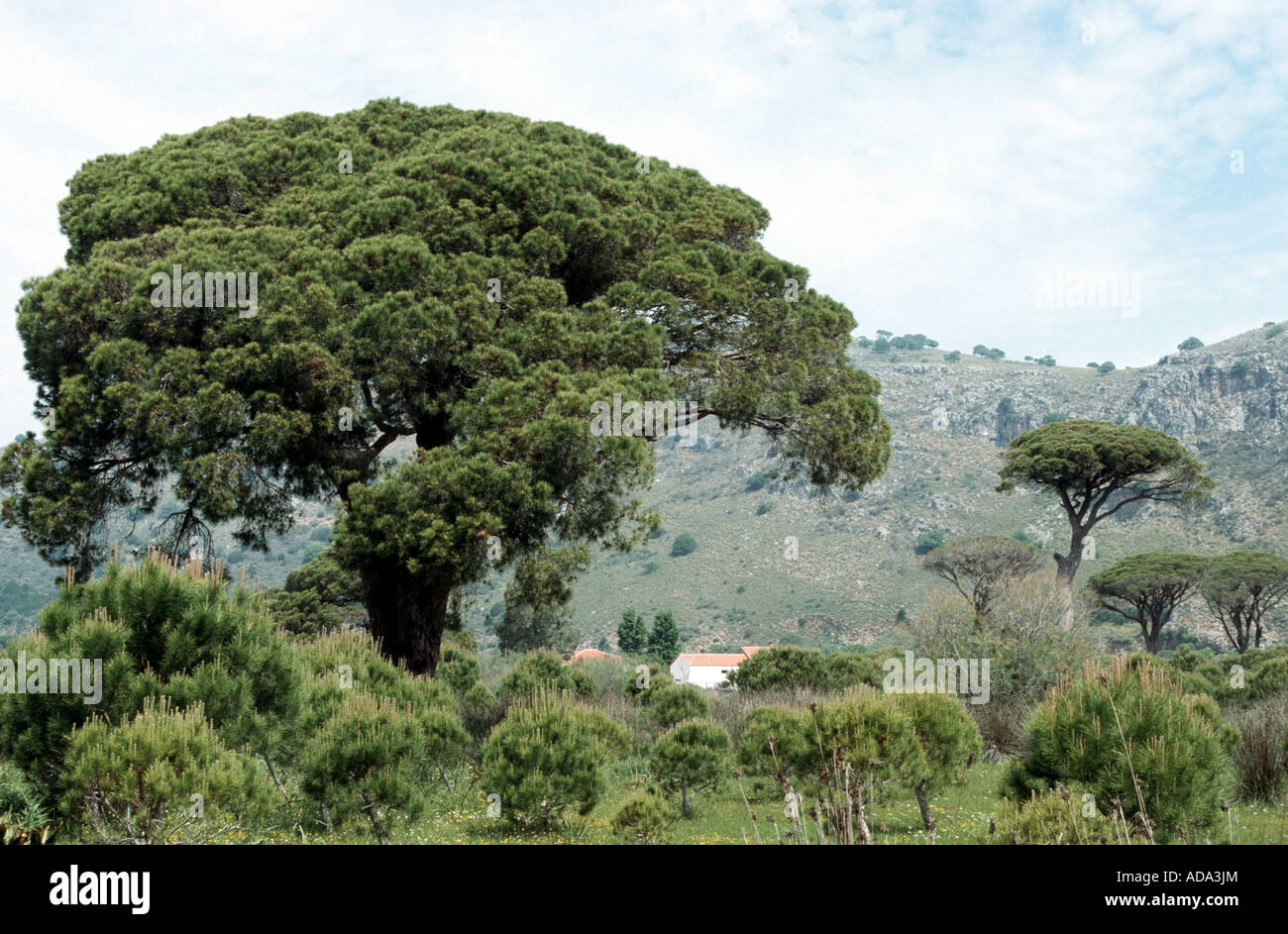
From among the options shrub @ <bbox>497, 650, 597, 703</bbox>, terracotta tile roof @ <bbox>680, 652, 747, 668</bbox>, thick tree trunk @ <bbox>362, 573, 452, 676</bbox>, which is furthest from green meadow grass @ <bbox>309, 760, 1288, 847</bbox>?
terracotta tile roof @ <bbox>680, 652, 747, 668</bbox>

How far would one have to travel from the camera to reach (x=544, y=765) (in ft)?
25.6

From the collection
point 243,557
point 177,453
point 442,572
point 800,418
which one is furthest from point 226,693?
point 243,557

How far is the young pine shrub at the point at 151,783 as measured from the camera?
5074mm

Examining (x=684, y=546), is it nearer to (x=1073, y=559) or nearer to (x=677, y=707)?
(x=1073, y=559)

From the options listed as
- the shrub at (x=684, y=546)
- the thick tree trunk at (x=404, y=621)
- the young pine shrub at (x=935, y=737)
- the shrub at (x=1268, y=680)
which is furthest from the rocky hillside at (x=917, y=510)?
the young pine shrub at (x=935, y=737)

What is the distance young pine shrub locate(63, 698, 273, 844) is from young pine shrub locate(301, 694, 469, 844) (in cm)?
166

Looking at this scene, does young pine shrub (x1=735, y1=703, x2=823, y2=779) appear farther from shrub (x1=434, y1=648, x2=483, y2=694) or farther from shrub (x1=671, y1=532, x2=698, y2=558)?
shrub (x1=671, y1=532, x2=698, y2=558)

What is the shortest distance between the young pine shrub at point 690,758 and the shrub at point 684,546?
53987 mm

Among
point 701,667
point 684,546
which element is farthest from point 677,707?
point 684,546

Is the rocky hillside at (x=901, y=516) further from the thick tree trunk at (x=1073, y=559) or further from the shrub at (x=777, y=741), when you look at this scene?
the shrub at (x=777, y=741)

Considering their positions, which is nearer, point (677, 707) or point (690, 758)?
point (690, 758)

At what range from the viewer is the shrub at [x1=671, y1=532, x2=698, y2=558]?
6419cm

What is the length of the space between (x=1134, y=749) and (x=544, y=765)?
15.3 ft

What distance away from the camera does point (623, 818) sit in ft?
23.4
